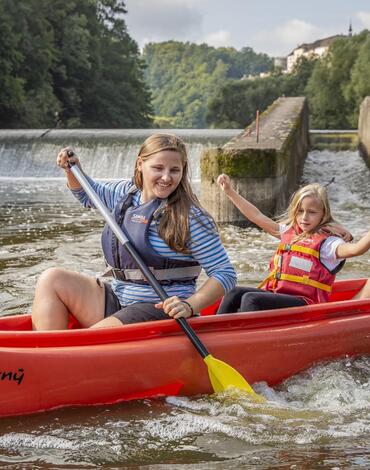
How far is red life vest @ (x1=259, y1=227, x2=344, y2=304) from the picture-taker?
3.97m

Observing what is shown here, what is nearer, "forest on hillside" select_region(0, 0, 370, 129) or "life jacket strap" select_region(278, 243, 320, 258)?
"life jacket strap" select_region(278, 243, 320, 258)

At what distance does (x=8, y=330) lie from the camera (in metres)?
3.56

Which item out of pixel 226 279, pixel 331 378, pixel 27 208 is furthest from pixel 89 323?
pixel 27 208

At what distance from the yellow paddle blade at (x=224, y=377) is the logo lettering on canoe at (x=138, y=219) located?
2.09 ft

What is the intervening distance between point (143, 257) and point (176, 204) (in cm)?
27

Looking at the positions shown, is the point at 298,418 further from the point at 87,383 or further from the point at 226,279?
the point at 87,383

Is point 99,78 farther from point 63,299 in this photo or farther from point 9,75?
point 63,299

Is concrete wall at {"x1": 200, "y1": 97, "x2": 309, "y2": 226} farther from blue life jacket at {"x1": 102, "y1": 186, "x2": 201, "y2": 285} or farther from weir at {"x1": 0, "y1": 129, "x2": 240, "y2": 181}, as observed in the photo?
weir at {"x1": 0, "y1": 129, "x2": 240, "y2": 181}

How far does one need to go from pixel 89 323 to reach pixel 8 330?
360 millimetres

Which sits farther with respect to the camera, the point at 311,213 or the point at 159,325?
the point at 311,213

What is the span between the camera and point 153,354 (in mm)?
3379

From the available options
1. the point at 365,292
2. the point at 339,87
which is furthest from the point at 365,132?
the point at 339,87

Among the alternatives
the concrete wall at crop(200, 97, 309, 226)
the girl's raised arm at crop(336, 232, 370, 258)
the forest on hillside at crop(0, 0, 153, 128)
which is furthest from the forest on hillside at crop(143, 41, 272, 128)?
the girl's raised arm at crop(336, 232, 370, 258)

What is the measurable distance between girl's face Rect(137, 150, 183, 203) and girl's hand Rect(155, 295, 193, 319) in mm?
458
